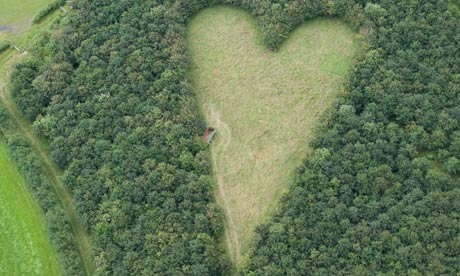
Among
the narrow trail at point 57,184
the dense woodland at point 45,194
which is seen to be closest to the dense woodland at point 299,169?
the narrow trail at point 57,184

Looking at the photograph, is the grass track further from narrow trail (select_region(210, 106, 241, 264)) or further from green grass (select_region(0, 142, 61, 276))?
narrow trail (select_region(210, 106, 241, 264))

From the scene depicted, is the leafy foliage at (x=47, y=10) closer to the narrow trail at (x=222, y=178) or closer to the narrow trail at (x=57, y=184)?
the narrow trail at (x=57, y=184)

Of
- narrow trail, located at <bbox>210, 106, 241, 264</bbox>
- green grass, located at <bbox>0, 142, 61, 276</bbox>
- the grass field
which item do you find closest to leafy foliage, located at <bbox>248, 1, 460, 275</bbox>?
narrow trail, located at <bbox>210, 106, 241, 264</bbox>

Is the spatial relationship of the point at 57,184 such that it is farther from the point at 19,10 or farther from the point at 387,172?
the point at 387,172

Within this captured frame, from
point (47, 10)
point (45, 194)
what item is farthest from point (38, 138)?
point (47, 10)

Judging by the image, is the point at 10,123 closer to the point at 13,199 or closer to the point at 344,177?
the point at 13,199

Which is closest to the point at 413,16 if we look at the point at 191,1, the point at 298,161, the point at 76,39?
the point at 298,161
